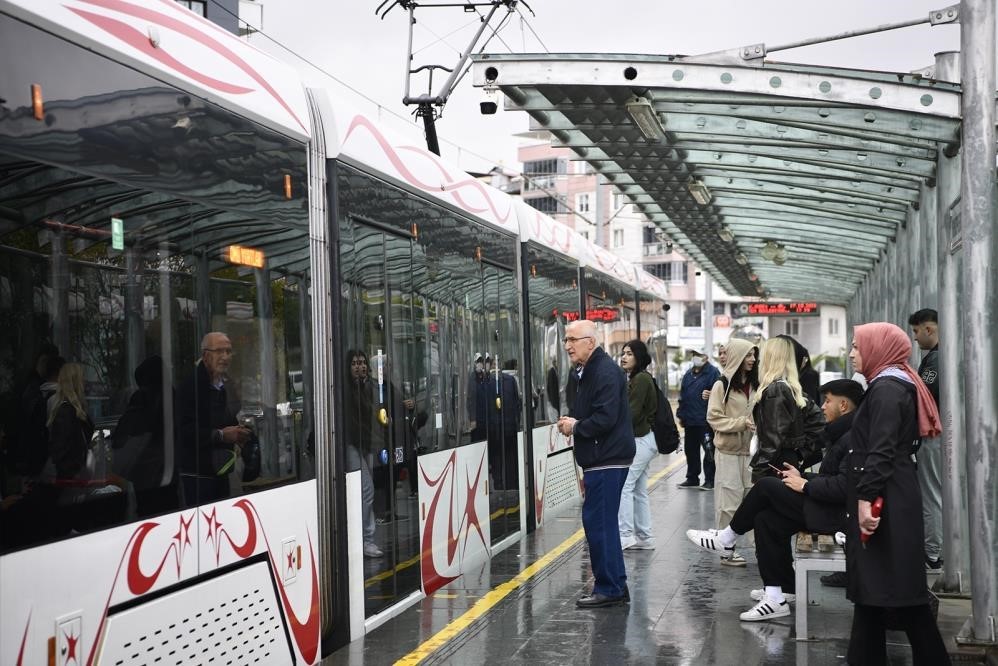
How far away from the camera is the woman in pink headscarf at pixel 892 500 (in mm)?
5586

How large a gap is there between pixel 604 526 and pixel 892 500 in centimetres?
276

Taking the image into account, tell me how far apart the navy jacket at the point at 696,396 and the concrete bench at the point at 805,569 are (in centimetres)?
822

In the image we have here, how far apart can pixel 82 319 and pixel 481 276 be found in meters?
5.94

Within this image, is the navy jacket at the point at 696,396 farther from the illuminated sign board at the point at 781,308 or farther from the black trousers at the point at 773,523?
the illuminated sign board at the point at 781,308

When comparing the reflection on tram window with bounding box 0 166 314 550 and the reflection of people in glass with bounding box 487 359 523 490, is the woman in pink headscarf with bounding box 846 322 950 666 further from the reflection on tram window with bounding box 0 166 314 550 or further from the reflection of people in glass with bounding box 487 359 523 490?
the reflection of people in glass with bounding box 487 359 523 490

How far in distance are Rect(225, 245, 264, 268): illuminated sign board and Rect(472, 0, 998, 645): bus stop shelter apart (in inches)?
103

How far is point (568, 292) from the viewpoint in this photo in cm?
1379

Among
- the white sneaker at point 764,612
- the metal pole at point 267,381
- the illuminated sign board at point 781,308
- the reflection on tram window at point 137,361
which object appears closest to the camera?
the reflection on tram window at point 137,361

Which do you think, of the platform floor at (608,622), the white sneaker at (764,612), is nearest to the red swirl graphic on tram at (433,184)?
the platform floor at (608,622)

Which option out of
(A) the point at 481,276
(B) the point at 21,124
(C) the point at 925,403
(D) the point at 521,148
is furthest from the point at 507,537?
(D) the point at 521,148

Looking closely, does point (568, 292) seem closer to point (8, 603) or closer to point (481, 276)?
point (481, 276)

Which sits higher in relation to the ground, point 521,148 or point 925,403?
point 521,148

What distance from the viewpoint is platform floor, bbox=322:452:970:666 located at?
6.76 m

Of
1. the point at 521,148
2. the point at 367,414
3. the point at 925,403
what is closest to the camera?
the point at 925,403
